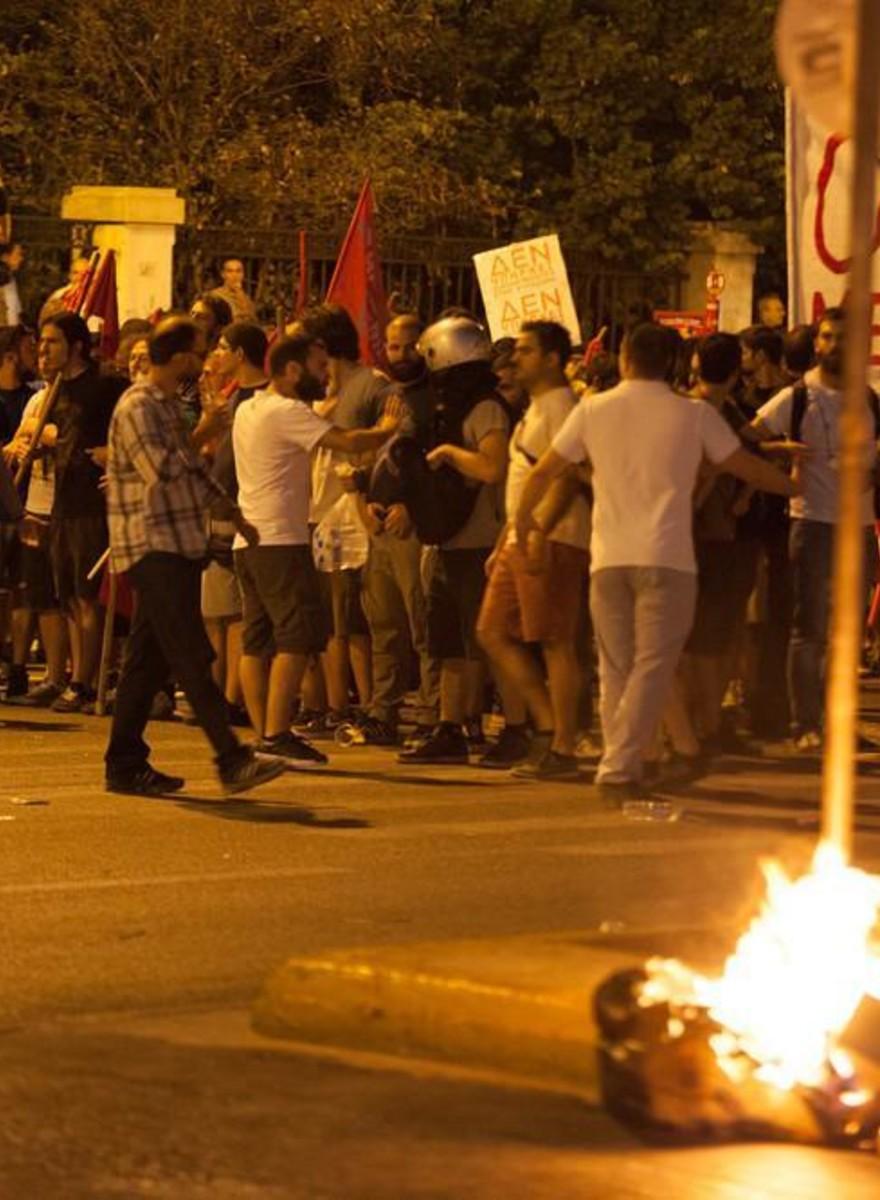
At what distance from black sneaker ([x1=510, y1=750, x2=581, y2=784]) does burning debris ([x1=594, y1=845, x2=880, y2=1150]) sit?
237 inches

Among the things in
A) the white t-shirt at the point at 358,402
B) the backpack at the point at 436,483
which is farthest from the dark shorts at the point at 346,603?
the backpack at the point at 436,483

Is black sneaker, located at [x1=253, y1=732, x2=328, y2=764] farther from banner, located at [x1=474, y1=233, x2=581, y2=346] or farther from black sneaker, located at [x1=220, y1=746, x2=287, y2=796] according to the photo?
banner, located at [x1=474, y1=233, x2=581, y2=346]

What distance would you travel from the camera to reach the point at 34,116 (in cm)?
3262

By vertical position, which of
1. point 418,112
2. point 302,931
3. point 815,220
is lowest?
point 302,931

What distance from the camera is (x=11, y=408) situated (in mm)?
17578

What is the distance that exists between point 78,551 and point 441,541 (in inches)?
106

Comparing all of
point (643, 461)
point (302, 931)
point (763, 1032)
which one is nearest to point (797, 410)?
point (643, 461)

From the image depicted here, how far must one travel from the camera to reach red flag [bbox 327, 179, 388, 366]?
18.2 metres

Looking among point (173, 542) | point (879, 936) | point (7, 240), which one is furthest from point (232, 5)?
point (879, 936)

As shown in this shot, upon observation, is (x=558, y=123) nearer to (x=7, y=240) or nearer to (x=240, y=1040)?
(x=7, y=240)

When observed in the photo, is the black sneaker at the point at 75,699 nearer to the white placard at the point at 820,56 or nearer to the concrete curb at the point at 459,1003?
the concrete curb at the point at 459,1003

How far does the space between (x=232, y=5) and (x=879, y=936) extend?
77.0 feet

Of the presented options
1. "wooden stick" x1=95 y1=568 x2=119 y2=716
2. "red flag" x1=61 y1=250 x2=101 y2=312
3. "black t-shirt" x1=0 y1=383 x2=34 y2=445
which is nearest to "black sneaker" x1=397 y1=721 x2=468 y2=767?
"wooden stick" x1=95 y1=568 x2=119 y2=716

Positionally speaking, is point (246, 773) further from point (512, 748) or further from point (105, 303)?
point (105, 303)
